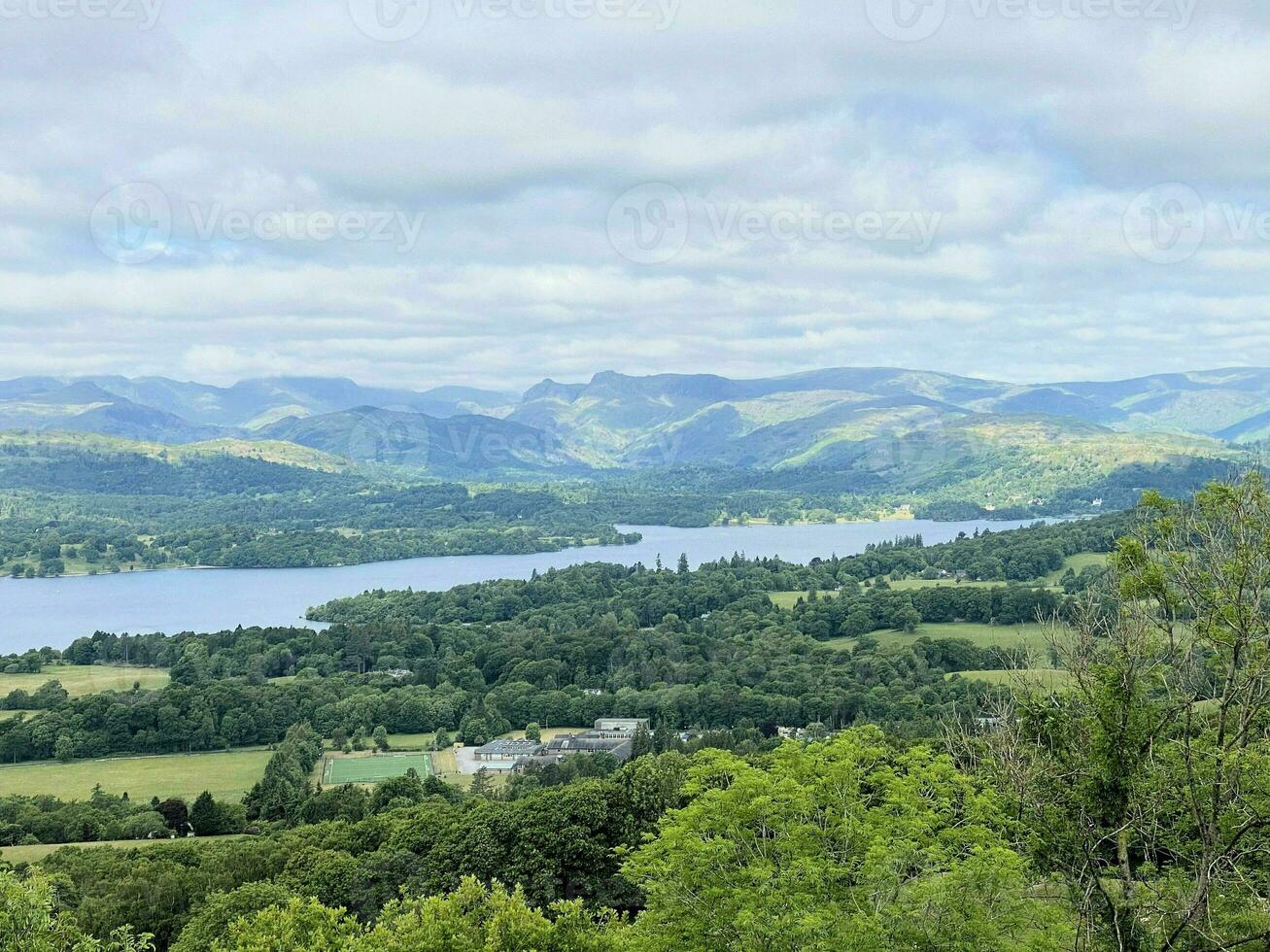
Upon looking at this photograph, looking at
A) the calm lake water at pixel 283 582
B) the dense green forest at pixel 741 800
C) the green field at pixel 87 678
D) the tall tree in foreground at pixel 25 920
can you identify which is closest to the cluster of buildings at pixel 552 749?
the dense green forest at pixel 741 800

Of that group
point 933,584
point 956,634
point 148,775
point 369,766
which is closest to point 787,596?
point 933,584

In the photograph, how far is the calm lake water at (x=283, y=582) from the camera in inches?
3147

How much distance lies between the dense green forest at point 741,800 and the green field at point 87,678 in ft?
4.28

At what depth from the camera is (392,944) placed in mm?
14078

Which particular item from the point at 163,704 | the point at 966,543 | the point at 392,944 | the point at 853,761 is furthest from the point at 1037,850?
the point at 966,543

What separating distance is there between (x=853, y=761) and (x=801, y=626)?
56.6 m

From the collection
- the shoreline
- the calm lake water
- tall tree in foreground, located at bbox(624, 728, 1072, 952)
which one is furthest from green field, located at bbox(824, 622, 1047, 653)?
the shoreline

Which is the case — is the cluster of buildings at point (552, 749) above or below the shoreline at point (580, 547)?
below

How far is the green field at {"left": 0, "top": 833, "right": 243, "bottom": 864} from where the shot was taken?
1131 inches

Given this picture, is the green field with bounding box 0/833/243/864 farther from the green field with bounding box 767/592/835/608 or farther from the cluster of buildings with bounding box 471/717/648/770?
the green field with bounding box 767/592/835/608

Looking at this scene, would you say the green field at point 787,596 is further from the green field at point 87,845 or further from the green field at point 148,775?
the green field at point 87,845

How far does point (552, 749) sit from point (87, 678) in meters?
31.1

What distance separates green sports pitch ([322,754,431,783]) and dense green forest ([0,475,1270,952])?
150cm

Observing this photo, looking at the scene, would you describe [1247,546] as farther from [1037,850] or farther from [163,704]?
[163,704]
